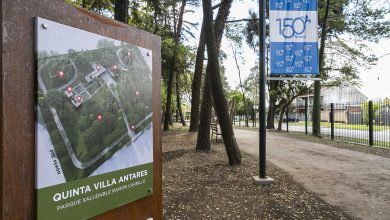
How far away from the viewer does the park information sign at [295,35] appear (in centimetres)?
746

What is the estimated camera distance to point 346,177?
26.8 feet

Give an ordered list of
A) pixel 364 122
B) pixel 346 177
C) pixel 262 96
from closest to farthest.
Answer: pixel 262 96 < pixel 346 177 < pixel 364 122

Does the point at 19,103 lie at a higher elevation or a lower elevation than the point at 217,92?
lower

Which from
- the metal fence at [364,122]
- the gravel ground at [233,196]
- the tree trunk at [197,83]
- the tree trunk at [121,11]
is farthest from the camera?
the tree trunk at [197,83]

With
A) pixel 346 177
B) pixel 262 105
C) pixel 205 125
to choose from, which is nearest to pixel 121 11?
pixel 262 105

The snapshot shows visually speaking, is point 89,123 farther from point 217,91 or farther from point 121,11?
point 217,91

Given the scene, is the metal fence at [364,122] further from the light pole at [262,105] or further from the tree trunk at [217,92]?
the light pole at [262,105]

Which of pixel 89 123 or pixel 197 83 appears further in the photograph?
pixel 197 83

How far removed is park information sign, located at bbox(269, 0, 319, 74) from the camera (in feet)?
24.5

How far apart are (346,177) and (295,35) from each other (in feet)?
11.3

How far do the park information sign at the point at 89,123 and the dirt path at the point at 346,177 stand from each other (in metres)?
4.02

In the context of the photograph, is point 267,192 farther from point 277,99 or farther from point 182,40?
point 277,99

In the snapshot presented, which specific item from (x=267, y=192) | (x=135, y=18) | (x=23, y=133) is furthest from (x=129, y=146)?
(x=135, y=18)

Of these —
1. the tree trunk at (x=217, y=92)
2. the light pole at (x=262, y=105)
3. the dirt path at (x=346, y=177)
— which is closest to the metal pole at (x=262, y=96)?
the light pole at (x=262, y=105)
